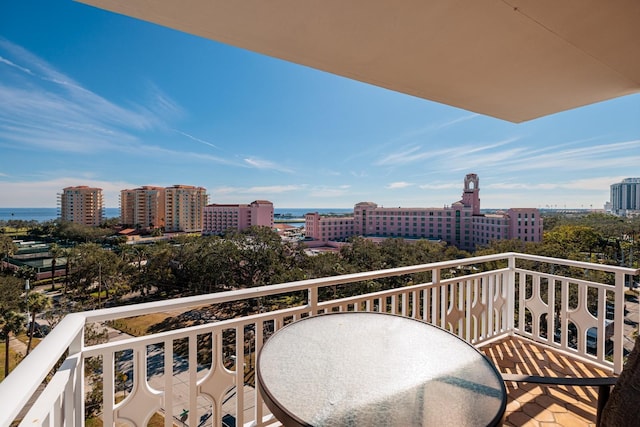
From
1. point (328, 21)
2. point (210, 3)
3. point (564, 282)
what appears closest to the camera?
point (210, 3)

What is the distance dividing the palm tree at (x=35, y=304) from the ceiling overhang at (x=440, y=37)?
12.1 m

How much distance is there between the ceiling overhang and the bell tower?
2082 cm

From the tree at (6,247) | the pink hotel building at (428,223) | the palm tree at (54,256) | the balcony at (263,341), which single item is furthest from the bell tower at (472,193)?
the tree at (6,247)

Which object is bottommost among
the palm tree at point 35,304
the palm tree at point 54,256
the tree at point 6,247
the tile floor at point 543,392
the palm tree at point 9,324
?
the palm tree at point 9,324

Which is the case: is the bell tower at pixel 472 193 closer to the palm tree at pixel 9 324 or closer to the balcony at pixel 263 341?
the balcony at pixel 263 341

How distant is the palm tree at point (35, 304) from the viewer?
920cm

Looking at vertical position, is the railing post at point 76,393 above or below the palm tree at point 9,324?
above

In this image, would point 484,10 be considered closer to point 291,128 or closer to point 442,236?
point 291,128

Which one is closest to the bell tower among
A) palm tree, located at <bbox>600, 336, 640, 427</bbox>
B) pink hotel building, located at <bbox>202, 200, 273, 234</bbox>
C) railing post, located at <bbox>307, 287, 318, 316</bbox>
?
pink hotel building, located at <bbox>202, 200, 273, 234</bbox>

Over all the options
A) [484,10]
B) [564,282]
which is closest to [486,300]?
[564,282]

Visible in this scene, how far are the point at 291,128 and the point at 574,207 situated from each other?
18.4 meters

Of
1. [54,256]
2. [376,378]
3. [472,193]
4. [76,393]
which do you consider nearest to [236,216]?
[54,256]

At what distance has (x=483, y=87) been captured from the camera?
2.21 meters

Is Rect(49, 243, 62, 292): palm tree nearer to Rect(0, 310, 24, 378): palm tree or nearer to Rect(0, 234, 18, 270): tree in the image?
Rect(0, 234, 18, 270): tree
